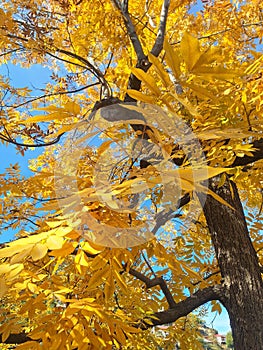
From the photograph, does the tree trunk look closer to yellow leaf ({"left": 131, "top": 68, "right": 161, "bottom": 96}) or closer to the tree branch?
the tree branch

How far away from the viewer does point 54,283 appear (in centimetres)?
116

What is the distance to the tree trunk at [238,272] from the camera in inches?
85.4

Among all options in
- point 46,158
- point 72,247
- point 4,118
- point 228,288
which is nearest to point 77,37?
point 4,118

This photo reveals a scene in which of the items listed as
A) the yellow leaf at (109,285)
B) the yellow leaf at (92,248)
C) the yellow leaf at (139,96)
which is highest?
the yellow leaf at (139,96)

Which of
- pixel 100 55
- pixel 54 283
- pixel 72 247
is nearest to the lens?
pixel 72 247

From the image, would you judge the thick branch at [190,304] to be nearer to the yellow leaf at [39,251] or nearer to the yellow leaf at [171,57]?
the yellow leaf at [39,251]

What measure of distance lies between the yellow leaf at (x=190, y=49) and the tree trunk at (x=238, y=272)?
1.41 m

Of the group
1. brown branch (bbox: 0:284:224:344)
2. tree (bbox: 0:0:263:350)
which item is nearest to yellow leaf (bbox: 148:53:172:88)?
tree (bbox: 0:0:263:350)

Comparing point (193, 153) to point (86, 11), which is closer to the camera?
point (193, 153)

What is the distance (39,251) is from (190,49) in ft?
1.76

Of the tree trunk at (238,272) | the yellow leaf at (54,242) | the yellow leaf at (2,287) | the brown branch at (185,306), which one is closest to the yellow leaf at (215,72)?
the yellow leaf at (54,242)

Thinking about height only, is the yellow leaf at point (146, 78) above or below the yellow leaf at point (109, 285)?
above

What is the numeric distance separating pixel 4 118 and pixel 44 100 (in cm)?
132

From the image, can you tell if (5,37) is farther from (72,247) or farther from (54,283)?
(72,247)
